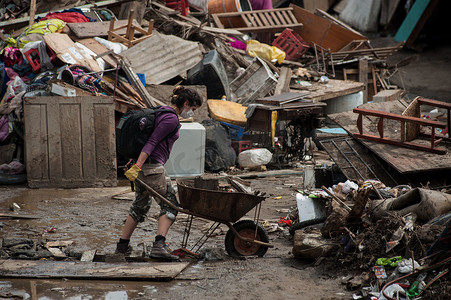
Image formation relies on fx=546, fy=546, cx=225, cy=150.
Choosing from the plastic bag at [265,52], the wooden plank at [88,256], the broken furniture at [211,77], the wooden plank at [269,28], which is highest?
the wooden plank at [269,28]

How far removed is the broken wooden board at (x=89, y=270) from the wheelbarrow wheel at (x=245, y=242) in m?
0.58

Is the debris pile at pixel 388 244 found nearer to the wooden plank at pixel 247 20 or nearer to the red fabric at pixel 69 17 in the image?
the red fabric at pixel 69 17

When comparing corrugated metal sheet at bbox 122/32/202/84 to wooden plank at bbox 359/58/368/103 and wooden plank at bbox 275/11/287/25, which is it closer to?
wooden plank at bbox 275/11/287/25

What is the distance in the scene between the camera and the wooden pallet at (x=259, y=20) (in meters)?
17.0

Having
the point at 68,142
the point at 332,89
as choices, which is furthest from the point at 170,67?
the point at 332,89

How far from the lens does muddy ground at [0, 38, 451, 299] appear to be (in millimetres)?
4762

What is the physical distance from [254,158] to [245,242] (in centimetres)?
539

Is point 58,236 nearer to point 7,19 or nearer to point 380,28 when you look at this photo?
point 7,19

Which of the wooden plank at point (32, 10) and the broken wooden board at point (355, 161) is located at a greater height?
the wooden plank at point (32, 10)

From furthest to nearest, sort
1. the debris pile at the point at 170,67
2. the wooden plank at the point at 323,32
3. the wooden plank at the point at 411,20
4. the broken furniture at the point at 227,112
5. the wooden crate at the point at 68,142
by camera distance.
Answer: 1. the wooden plank at the point at 411,20
2. the wooden plank at the point at 323,32
3. the broken furniture at the point at 227,112
4. the debris pile at the point at 170,67
5. the wooden crate at the point at 68,142

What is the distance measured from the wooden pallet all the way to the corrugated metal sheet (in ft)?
11.7

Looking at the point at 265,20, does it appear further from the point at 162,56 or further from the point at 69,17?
the point at 69,17

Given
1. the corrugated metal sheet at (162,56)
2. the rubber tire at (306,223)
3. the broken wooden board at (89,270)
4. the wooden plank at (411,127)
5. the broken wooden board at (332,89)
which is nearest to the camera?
the broken wooden board at (89,270)

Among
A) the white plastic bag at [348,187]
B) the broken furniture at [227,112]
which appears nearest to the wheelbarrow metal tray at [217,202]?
the white plastic bag at [348,187]
